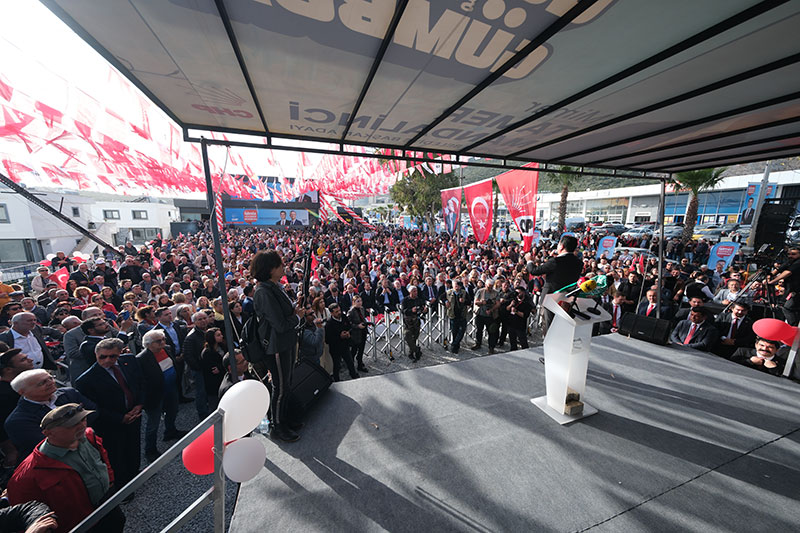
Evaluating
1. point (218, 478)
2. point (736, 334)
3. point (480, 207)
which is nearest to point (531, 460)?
point (218, 478)

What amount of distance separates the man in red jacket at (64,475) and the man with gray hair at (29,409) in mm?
763

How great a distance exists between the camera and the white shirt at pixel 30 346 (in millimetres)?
4629

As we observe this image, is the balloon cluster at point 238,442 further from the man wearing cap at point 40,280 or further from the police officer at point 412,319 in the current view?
the man wearing cap at point 40,280

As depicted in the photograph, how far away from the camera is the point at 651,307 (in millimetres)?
5977

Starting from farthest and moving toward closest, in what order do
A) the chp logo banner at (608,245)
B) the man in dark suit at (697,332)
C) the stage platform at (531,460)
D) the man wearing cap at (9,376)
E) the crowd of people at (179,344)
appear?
the chp logo banner at (608,245)
the man in dark suit at (697,332)
the man wearing cap at (9,376)
the crowd of people at (179,344)
the stage platform at (531,460)

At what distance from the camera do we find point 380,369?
6.96 metres

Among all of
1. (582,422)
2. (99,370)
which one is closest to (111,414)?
(99,370)

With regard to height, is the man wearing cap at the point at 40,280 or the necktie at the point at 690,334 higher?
the necktie at the point at 690,334

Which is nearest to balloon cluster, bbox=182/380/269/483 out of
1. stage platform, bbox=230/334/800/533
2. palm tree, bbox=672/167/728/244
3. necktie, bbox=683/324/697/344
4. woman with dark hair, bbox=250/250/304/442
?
stage platform, bbox=230/334/800/533

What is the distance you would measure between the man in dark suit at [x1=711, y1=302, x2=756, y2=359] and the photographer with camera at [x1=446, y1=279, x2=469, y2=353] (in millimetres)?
4533

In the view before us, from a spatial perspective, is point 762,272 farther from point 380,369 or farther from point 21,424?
point 21,424

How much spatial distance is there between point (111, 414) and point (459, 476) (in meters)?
4.02

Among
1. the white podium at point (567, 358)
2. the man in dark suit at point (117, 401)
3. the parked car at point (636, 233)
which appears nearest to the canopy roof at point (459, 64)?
the white podium at point (567, 358)

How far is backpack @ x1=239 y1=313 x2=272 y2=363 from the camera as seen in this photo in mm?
2768
